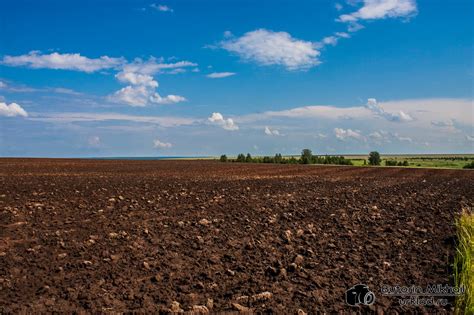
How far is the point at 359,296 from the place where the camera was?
6.09 meters

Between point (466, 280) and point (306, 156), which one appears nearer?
point (466, 280)

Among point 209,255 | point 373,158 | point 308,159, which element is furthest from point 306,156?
point 209,255

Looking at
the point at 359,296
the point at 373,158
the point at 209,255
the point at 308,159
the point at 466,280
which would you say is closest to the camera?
the point at 359,296

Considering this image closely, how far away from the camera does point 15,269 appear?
6.77 meters

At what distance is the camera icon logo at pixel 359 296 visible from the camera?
5.99 meters

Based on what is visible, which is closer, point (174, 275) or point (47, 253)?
point (174, 275)

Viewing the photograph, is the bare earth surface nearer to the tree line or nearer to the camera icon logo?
the camera icon logo

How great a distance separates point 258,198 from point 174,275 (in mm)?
9287

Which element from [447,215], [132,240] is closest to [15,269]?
[132,240]

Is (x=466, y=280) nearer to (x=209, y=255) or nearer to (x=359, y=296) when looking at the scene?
(x=359, y=296)

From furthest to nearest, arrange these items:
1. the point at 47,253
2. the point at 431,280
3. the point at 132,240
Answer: the point at 132,240
the point at 47,253
the point at 431,280

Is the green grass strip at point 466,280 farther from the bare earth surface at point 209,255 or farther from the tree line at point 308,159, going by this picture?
the tree line at point 308,159

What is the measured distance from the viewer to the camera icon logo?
599cm

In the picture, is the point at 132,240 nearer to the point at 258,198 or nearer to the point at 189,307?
the point at 189,307
